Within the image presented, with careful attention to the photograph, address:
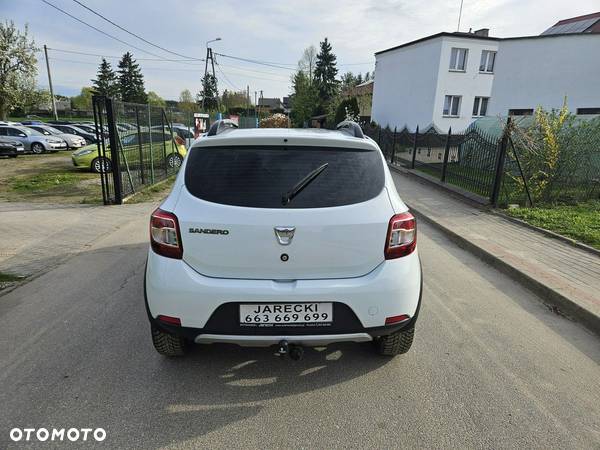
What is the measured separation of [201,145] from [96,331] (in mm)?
2011

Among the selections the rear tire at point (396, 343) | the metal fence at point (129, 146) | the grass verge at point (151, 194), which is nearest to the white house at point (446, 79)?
the metal fence at point (129, 146)

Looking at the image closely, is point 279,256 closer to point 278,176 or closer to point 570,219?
point 278,176

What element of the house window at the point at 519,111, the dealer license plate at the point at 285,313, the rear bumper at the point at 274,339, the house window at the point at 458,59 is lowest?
the rear bumper at the point at 274,339

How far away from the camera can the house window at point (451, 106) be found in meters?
28.3

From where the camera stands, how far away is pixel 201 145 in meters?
2.69

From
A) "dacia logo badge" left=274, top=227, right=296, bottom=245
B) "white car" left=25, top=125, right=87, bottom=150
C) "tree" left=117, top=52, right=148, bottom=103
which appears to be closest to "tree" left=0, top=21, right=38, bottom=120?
"white car" left=25, top=125, right=87, bottom=150

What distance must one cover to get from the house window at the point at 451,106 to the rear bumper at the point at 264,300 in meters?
29.0

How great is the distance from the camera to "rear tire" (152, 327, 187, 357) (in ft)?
9.15

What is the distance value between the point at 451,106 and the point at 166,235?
30270 millimetres

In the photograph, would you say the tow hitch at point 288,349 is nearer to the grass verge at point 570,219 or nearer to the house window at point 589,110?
the grass verge at point 570,219

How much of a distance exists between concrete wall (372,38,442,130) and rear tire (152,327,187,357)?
2839cm

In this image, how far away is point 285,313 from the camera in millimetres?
2414

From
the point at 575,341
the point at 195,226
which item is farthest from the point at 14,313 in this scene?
the point at 575,341

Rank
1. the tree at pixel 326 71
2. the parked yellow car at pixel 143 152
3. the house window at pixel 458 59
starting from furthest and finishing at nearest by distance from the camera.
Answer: the tree at pixel 326 71
the house window at pixel 458 59
the parked yellow car at pixel 143 152
